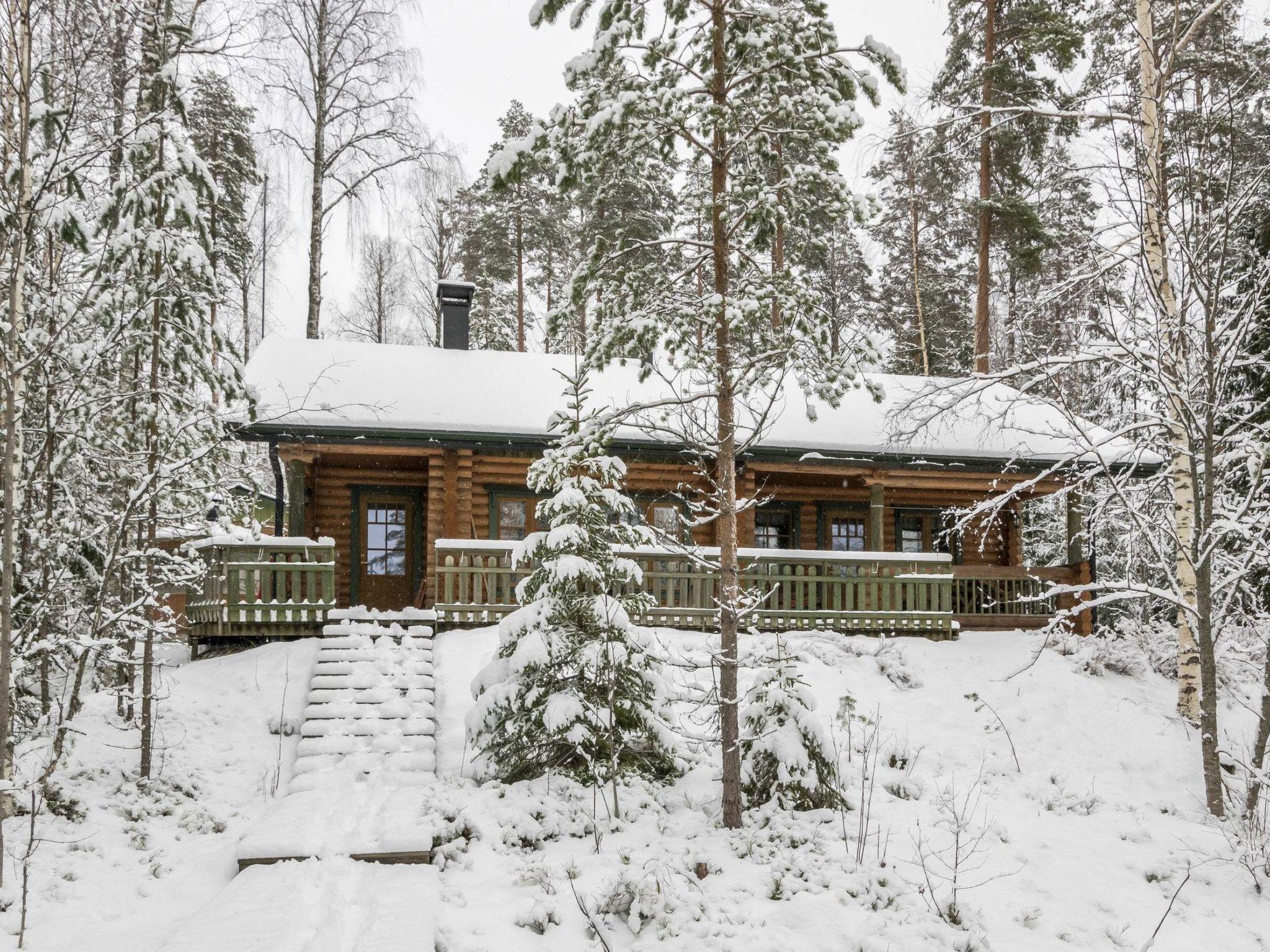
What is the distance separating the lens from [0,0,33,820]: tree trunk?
6.00m

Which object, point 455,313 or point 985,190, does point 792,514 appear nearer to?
point 455,313

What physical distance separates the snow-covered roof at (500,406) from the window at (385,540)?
6.98 ft

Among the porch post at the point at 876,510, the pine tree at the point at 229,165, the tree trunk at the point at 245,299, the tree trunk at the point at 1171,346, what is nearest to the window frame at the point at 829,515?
the porch post at the point at 876,510

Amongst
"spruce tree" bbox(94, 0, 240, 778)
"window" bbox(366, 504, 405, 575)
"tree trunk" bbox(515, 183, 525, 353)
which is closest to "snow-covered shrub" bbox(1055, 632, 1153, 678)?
"window" bbox(366, 504, 405, 575)

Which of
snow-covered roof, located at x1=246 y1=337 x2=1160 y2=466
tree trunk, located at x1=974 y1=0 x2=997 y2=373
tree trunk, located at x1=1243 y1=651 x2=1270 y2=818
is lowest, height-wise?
tree trunk, located at x1=1243 y1=651 x2=1270 y2=818

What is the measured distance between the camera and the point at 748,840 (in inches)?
278

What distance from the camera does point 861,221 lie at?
7.07m

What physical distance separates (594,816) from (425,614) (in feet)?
15.9

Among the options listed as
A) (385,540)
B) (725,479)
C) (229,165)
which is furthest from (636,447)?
(229,165)

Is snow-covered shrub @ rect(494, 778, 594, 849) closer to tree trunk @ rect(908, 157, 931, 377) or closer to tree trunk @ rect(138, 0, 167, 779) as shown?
tree trunk @ rect(138, 0, 167, 779)

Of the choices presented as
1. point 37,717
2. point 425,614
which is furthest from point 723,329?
point 37,717

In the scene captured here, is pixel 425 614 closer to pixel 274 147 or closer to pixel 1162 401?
pixel 1162 401

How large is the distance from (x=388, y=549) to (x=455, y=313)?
4893 mm

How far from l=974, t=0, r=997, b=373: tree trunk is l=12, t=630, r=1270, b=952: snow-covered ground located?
30.8ft
